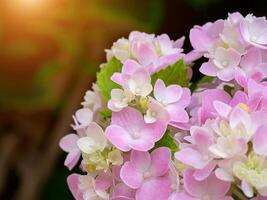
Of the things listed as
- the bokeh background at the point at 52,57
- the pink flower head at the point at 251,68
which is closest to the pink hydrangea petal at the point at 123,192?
the pink flower head at the point at 251,68

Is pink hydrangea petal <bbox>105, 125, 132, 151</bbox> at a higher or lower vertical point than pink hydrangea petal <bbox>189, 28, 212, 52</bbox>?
lower

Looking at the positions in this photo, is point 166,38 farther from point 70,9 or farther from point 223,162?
point 70,9

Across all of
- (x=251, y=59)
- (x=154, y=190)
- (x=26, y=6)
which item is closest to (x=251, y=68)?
(x=251, y=59)

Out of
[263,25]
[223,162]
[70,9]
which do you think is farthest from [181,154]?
[70,9]

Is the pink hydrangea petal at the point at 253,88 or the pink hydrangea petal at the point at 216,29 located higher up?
the pink hydrangea petal at the point at 216,29

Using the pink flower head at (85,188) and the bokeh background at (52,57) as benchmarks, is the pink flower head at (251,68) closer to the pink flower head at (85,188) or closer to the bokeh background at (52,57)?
the pink flower head at (85,188)

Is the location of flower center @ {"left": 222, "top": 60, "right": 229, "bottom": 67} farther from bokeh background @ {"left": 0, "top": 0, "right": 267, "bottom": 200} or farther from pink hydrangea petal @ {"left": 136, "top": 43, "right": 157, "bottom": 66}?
bokeh background @ {"left": 0, "top": 0, "right": 267, "bottom": 200}

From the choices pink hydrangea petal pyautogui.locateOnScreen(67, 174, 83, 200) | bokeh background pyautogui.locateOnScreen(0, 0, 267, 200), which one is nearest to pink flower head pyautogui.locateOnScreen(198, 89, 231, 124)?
pink hydrangea petal pyautogui.locateOnScreen(67, 174, 83, 200)
